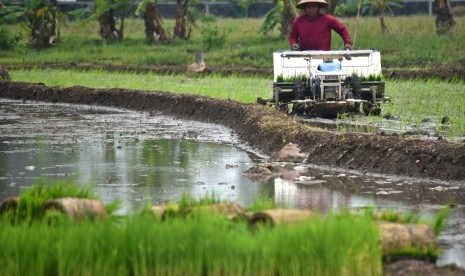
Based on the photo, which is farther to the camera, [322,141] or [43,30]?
[43,30]

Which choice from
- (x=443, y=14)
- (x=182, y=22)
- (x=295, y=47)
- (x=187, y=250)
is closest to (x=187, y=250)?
(x=187, y=250)

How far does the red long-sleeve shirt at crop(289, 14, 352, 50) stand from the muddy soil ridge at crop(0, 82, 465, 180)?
3.60 feet

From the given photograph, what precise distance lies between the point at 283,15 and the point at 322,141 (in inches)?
744

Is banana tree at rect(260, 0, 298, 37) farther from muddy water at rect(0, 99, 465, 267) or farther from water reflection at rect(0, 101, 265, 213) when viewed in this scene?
muddy water at rect(0, 99, 465, 267)

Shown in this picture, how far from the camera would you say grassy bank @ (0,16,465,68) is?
2755 cm

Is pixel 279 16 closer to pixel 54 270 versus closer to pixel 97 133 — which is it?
pixel 97 133

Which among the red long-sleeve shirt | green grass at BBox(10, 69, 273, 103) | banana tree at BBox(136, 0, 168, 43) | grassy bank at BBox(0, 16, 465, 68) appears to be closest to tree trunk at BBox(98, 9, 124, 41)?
grassy bank at BBox(0, 16, 465, 68)

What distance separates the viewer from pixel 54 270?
221 inches

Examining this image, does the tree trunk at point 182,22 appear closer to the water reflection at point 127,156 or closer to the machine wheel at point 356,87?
the water reflection at point 127,156

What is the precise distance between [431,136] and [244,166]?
232cm

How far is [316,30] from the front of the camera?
15.5 m

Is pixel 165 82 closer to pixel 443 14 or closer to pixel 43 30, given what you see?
pixel 443 14

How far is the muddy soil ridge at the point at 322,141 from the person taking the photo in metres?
9.98

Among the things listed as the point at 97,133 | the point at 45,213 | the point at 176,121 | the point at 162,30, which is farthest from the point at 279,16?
the point at 45,213
